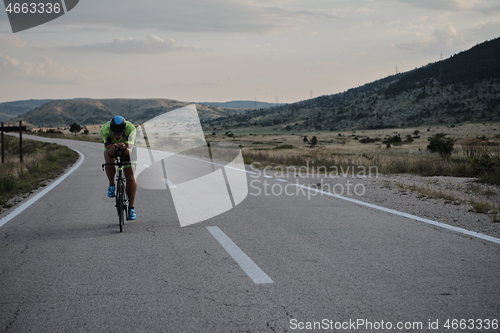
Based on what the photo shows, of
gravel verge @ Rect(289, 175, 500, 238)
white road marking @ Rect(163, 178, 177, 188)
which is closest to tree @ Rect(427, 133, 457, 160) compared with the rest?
gravel verge @ Rect(289, 175, 500, 238)

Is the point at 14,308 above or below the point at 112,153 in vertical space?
below

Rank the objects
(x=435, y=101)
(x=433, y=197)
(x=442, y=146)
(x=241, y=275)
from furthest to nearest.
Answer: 1. (x=435, y=101)
2. (x=442, y=146)
3. (x=433, y=197)
4. (x=241, y=275)

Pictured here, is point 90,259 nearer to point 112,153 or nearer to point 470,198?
point 112,153

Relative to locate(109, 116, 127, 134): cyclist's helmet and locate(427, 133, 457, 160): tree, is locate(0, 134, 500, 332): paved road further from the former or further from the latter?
locate(427, 133, 457, 160): tree

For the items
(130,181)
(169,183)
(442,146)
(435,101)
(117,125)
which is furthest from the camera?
(435,101)

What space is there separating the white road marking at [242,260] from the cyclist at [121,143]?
64.0 inches

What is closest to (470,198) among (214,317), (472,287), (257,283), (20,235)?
(472,287)

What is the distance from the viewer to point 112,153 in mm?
6863

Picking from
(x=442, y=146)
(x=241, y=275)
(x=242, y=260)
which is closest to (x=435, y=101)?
(x=442, y=146)

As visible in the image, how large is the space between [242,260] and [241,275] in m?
0.56

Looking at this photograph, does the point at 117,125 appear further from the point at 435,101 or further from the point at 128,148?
the point at 435,101

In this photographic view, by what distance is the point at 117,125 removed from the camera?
22.9 ft

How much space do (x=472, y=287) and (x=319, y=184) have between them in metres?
8.79

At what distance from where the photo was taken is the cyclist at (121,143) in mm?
6922
